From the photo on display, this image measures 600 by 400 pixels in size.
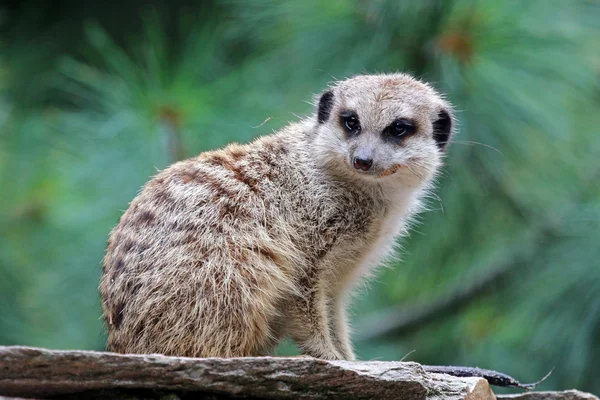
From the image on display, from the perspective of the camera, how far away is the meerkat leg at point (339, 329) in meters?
3.86

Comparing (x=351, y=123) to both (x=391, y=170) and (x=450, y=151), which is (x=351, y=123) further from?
(x=450, y=151)

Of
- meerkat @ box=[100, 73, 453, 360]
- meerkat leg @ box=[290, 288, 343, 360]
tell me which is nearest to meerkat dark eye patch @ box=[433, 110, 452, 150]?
meerkat @ box=[100, 73, 453, 360]

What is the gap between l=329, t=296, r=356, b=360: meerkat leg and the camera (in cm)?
386

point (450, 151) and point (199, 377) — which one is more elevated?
point (450, 151)

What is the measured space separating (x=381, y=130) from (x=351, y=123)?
155 mm

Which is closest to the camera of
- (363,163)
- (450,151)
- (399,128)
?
(363,163)

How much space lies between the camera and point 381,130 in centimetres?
395

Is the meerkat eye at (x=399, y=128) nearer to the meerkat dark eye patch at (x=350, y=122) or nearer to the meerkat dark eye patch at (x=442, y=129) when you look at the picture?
the meerkat dark eye patch at (x=350, y=122)

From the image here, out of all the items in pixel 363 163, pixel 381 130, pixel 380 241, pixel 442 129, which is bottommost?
pixel 380 241

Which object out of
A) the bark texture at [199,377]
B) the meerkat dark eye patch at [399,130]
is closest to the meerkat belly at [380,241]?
the meerkat dark eye patch at [399,130]

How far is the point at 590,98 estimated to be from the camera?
633 cm

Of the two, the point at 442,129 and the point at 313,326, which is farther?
the point at 442,129

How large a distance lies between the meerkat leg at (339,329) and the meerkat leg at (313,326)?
19 centimetres

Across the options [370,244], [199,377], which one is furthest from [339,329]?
[199,377]
